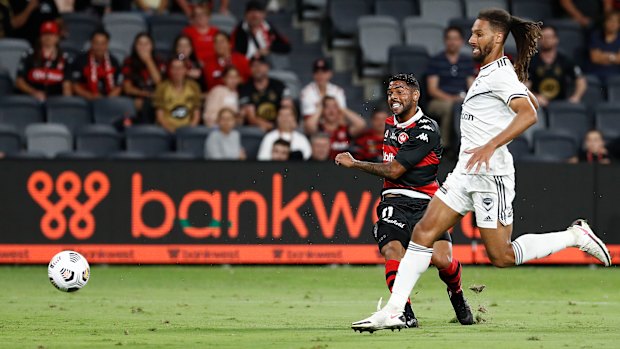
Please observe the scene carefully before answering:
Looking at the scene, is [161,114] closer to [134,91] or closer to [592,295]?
[134,91]

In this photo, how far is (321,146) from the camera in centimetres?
1653

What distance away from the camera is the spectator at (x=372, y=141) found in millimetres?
16609

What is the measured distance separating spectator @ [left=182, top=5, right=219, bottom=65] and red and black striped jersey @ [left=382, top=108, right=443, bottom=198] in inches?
355

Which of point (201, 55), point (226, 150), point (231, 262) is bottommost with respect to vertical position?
point (231, 262)

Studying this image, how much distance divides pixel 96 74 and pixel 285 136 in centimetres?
318

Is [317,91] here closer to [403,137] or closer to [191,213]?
[191,213]

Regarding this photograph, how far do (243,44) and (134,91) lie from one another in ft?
6.57

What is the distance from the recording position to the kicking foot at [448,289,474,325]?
9.75m

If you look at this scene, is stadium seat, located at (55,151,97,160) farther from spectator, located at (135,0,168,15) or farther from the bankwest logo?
spectator, located at (135,0,168,15)

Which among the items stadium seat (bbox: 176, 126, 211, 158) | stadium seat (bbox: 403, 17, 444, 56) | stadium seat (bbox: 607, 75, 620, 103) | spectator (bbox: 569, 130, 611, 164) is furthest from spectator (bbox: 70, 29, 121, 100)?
stadium seat (bbox: 607, 75, 620, 103)

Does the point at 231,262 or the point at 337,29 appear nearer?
the point at 231,262

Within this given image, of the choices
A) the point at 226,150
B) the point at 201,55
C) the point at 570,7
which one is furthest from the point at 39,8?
the point at 570,7

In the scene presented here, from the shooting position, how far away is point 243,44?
1909cm

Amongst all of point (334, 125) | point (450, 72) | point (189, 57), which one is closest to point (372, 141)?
point (334, 125)
